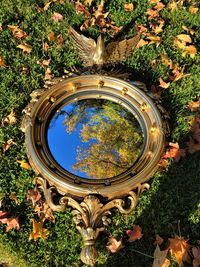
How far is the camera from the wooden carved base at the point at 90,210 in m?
3.93

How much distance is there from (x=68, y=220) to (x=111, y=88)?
1.35 m

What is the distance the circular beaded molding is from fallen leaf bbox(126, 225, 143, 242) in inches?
12.3

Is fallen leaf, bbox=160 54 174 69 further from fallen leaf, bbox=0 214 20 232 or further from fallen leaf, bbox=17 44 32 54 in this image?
fallen leaf, bbox=0 214 20 232

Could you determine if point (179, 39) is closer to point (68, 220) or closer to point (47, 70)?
point (47, 70)

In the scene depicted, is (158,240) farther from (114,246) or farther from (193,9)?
(193,9)

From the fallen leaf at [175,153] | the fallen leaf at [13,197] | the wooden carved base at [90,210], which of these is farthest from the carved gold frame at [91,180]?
the fallen leaf at [13,197]

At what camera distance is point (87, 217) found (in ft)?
13.2

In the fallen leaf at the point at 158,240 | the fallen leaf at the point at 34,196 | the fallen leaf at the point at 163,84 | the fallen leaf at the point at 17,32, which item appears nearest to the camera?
the fallen leaf at the point at 158,240

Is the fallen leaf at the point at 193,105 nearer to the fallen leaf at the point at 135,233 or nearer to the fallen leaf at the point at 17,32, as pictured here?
the fallen leaf at the point at 135,233

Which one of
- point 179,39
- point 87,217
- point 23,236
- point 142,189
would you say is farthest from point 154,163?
point 179,39

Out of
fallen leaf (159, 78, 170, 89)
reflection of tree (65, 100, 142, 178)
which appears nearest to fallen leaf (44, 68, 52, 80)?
reflection of tree (65, 100, 142, 178)

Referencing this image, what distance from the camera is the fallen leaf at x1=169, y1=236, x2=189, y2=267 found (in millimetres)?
3896

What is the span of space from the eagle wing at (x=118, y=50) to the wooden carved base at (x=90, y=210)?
1.48 metres

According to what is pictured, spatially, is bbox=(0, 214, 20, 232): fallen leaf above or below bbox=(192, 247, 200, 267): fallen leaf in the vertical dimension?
above
